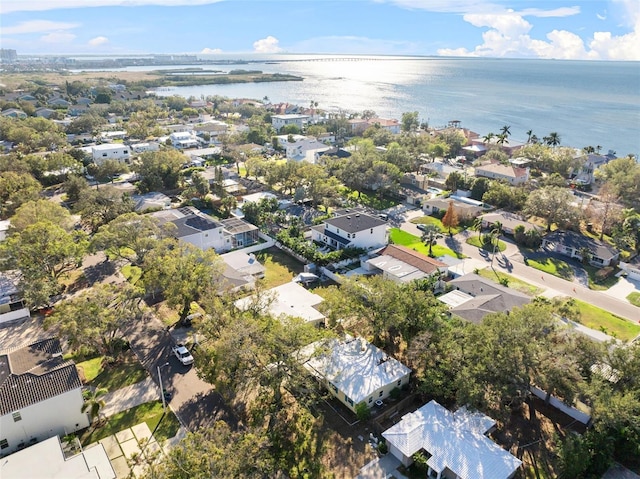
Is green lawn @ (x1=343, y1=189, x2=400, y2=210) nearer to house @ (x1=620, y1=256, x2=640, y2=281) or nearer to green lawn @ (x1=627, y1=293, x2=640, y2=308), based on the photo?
house @ (x1=620, y1=256, x2=640, y2=281)

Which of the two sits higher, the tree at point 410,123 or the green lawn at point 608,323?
the tree at point 410,123

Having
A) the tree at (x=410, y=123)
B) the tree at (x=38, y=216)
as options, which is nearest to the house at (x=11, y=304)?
the tree at (x=38, y=216)

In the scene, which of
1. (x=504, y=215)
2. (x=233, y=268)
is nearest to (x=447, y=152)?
(x=504, y=215)

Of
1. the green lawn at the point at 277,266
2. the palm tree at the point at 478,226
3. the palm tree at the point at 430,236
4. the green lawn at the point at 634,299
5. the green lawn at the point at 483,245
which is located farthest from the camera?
the palm tree at the point at 478,226

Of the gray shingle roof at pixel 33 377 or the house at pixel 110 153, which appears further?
the house at pixel 110 153

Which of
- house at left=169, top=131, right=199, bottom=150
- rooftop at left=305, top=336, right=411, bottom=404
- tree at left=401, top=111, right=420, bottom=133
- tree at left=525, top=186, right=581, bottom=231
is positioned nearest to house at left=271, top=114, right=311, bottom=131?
house at left=169, top=131, right=199, bottom=150

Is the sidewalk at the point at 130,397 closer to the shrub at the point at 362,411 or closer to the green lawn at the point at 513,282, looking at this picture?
the shrub at the point at 362,411

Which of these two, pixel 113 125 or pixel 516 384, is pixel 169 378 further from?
pixel 113 125

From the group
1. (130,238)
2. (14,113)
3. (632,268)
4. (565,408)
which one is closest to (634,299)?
(632,268)
